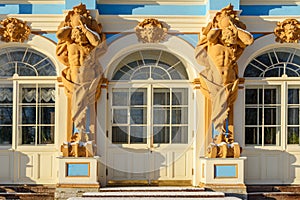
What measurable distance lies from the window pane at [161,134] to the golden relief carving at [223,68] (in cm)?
96

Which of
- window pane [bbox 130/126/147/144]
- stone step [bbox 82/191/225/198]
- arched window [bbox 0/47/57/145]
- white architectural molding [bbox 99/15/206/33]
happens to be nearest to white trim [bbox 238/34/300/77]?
white architectural molding [bbox 99/15/206/33]

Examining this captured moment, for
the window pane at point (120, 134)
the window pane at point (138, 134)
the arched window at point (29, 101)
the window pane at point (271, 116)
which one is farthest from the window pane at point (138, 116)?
the window pane at point (271, 116)

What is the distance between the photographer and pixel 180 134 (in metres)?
9.23

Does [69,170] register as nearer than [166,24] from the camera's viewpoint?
Yes

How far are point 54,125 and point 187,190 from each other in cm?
271

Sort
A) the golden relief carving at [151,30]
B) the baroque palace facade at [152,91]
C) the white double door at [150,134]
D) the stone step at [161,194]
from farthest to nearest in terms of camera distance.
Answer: the white double door at [150,134] → the golden relief carving at [151,30] → the baroque palace facade at [152,91] → the stone step at [161,194]

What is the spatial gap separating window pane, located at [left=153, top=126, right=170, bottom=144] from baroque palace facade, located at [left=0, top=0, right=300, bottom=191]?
0.02 metres

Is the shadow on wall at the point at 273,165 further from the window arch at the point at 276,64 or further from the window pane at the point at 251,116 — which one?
the window arch at the point at 276,64

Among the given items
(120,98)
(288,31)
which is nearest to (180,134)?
(120,98)

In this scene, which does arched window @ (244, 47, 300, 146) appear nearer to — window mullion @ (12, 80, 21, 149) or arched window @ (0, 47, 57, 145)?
arched window @ (0, 47, 57, 145)

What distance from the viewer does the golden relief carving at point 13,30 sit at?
349 inches

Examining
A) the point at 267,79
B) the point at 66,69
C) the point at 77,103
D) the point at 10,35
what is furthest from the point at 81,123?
the point at 267,79

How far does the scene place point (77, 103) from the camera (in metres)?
8.59

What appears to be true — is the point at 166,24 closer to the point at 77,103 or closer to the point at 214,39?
the point at 214,39
